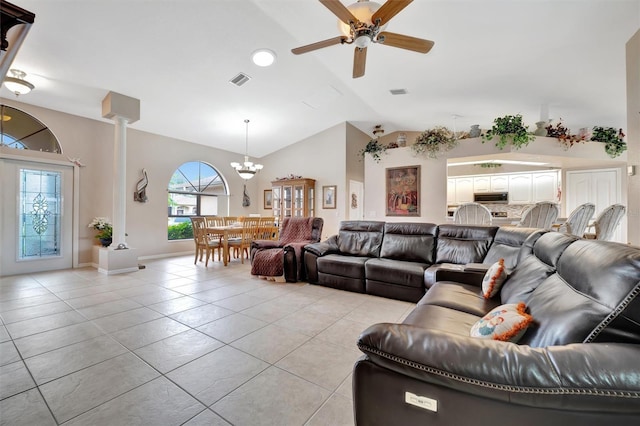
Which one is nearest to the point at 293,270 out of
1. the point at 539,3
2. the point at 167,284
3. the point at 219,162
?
the point at 167,284

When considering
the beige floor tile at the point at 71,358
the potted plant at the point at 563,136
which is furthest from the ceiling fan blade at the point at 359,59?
the potted plant at the point at 563,136

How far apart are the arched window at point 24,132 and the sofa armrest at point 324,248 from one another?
4984 mm

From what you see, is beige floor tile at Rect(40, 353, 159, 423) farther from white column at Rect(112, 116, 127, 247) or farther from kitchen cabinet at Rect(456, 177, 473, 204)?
kitchen cabinet at Rect(456, 177, 473, 204)

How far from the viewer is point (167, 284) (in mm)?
3865

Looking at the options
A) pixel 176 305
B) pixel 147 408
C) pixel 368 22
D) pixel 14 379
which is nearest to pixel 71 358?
pixel 14 379

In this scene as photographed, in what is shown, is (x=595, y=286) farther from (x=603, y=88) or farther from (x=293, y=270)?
(x=603, y=88)

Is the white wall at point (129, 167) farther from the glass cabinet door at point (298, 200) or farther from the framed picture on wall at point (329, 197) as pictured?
the framed picture on wall at point (329, 197)

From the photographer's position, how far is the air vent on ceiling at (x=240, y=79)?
4.55 metres

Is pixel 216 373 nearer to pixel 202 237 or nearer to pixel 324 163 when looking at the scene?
pixel 202 237

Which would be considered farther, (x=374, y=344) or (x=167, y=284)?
(x=167, y=284)

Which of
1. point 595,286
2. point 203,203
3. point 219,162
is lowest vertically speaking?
point 595,286

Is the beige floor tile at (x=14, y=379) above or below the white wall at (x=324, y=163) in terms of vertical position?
below

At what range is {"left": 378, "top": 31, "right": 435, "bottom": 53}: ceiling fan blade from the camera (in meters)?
→ 2.56

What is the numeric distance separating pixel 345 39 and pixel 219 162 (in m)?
5.69
